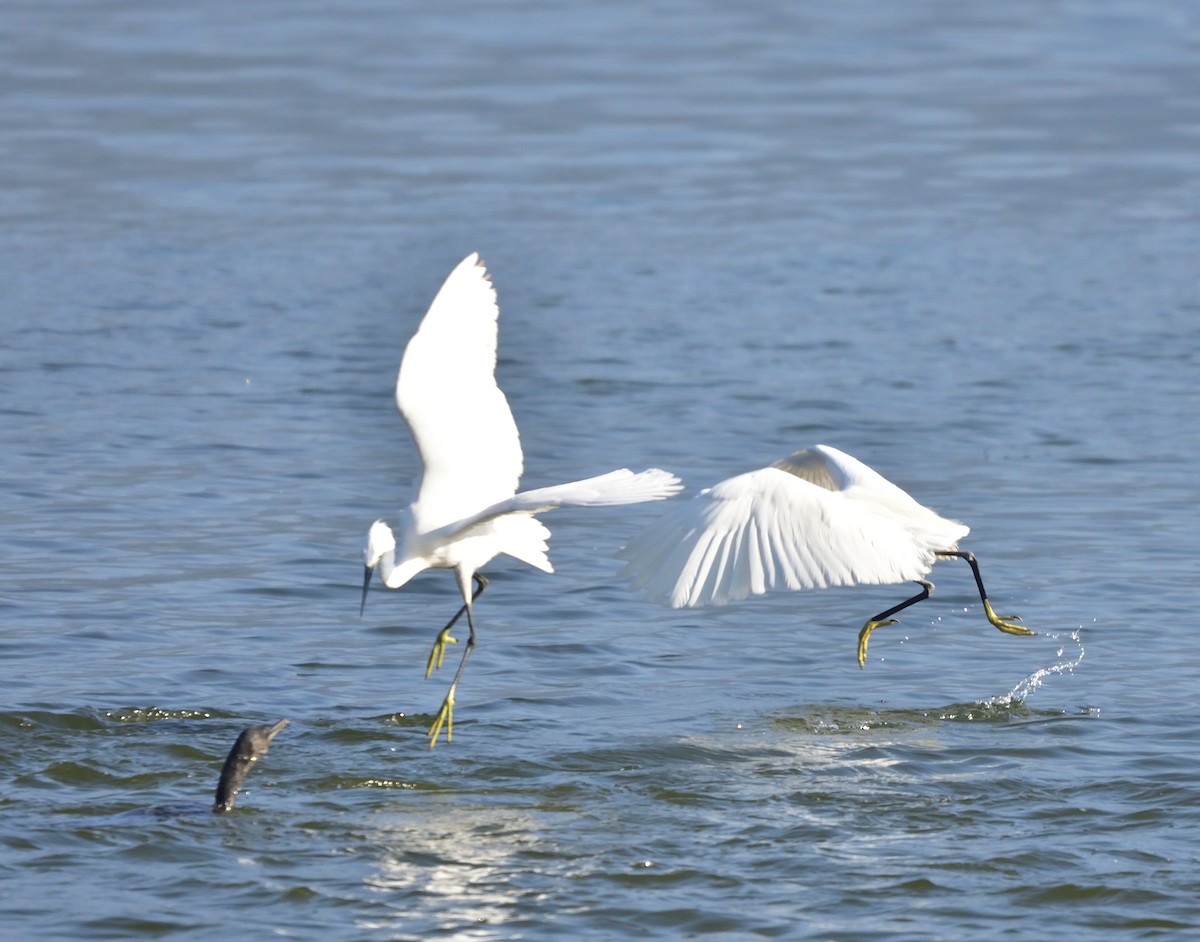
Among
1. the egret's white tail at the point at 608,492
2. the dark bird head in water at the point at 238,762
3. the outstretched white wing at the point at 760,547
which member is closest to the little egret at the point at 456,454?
Answer: the outstretched white wing at the point at 760,547

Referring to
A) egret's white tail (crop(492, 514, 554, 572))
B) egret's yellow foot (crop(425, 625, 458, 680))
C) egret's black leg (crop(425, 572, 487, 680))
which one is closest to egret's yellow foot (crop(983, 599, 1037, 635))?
egret's white tail (crop(492, 514, 554, 572))

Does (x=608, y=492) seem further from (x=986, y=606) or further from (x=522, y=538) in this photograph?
(x=986, y=606)

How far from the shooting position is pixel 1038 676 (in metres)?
9.30

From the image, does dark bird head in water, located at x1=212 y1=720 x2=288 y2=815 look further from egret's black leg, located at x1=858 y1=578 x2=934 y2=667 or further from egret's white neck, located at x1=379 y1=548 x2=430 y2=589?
egret's black leg, located at x1=858 y1=578 x2=934 y2=667

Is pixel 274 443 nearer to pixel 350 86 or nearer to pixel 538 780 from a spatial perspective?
pixel 538 780

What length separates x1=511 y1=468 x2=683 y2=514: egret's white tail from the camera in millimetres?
7090

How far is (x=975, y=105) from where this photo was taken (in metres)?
26.0

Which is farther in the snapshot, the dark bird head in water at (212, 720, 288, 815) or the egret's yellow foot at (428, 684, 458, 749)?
the egret's yellow foot at (428, 684, 458, 749)

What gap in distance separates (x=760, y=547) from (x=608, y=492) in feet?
3.53

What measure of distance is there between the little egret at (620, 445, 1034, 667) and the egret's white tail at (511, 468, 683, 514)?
736 mm

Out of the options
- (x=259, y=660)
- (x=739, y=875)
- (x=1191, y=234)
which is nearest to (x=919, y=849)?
(x=739, y=875)

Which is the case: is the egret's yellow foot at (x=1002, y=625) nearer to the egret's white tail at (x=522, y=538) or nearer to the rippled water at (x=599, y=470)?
the rippled water at (x=599, y=470)

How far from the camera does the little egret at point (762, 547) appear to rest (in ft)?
26.2

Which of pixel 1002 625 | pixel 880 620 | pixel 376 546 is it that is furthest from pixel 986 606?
pixel 376 546
